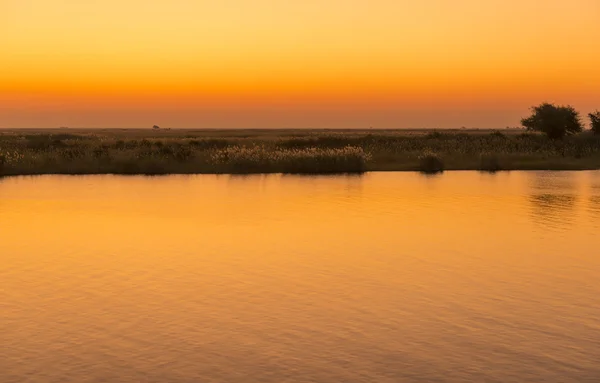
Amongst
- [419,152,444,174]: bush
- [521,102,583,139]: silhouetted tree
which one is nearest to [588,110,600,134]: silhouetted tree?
[521,102,583,139]: silhouetted tree

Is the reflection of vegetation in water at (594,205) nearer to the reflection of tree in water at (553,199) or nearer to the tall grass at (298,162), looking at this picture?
the reflection of tree in water at (553,199)

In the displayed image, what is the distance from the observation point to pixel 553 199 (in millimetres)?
36812

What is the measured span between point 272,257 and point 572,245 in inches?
336

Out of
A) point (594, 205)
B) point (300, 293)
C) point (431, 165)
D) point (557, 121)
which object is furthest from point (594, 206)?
point (557, 121)

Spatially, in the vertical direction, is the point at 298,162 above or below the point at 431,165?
above

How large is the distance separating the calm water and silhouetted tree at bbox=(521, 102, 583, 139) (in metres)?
69.1

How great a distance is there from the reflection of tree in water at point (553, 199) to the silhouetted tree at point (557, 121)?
47.2 m

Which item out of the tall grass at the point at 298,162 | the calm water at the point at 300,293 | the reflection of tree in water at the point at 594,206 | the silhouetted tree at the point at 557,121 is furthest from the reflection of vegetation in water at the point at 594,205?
the silhouetted tree at the point at 557,121

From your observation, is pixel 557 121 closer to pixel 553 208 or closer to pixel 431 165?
pixel 431 165

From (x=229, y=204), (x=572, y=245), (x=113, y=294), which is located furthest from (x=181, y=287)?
(x=229, y=204)

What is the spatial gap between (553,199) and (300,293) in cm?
2352

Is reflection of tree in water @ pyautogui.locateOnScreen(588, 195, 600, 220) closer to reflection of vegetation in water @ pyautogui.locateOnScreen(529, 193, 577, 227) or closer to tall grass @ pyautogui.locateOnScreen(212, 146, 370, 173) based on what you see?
reflection of vegetation in water @ pyautogui.locateOnScreen(529, 193, 577, 227)

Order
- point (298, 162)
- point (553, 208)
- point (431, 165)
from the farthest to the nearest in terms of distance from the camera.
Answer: point (431, 165) < point (298, 162) < point (553, 208)

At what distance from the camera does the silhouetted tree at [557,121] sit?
99.1 m
